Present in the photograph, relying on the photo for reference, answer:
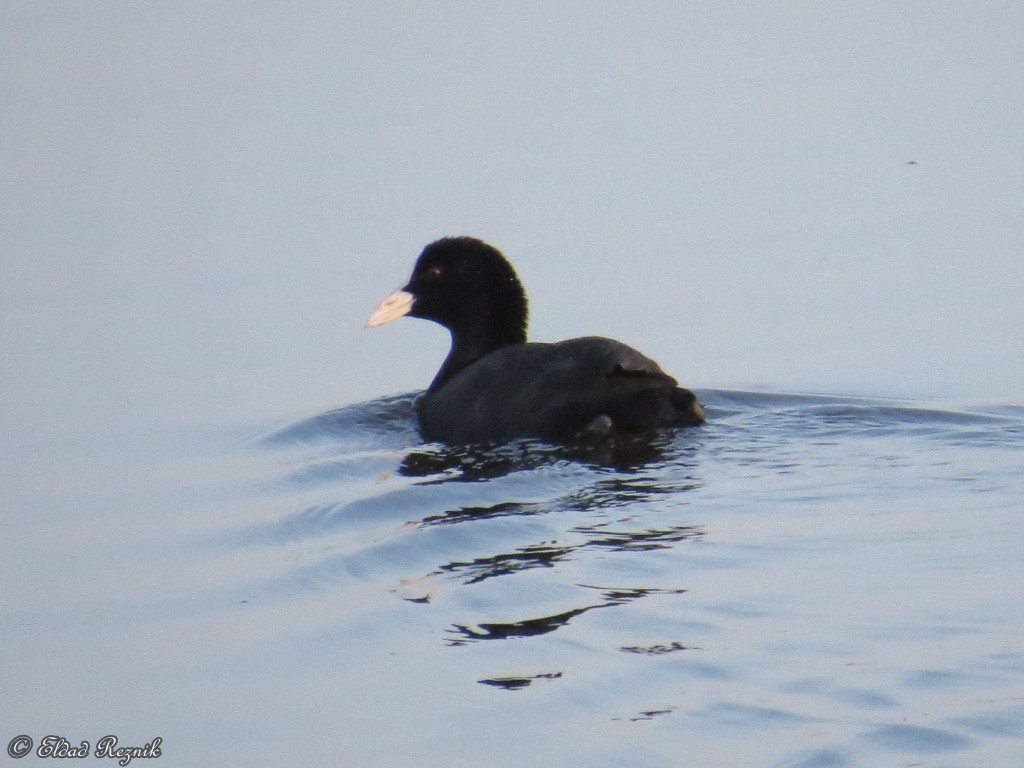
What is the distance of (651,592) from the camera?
6133 mm

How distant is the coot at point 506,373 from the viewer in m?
8.24

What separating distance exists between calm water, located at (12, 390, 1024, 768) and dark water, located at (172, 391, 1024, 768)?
1cm

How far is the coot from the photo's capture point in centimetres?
824

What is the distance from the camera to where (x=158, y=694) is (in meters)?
5.72

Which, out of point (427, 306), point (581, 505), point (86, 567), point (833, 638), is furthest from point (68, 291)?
point (833, 638)

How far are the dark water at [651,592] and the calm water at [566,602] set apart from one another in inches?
0.6

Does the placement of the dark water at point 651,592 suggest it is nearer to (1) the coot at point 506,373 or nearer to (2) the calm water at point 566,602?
(2) the calm water at point 566,602

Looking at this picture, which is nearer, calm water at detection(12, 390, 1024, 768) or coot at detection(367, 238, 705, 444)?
calm water at detection(12, 390, 1024, 768)

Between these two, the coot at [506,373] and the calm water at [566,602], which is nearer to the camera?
the calm water at [566,602]

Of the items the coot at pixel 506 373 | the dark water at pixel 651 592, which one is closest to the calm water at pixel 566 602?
the dark water at pixel 651 592

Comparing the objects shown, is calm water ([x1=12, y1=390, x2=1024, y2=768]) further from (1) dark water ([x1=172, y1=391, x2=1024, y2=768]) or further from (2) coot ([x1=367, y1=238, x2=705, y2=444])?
(2) coot ([x1=367, y1=238, x2=705, y2=444])

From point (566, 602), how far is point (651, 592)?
30 centimetres

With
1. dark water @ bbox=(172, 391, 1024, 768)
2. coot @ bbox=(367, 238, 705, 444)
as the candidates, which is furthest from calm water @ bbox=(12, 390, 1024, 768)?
coot @ bbox=(367, 238, 705, 444)

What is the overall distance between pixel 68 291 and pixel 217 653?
5.67 meters
